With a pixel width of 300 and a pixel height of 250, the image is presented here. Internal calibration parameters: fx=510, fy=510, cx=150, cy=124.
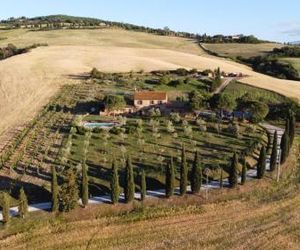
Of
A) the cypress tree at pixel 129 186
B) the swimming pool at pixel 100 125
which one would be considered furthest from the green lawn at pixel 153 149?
A: the cypress tree at pixel 129 186

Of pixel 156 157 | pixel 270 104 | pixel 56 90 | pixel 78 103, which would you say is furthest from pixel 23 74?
pixel 156 157

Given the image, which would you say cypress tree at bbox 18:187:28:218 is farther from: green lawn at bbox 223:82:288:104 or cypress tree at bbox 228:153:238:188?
green lawn at bbox 223:82:288:104

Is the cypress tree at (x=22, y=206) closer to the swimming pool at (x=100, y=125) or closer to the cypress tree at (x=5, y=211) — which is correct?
the cypress tree at (x=5, y=211)

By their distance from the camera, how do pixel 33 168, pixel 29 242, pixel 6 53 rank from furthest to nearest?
pixel 6 53 → pixel 33 168 → pixel 29 242

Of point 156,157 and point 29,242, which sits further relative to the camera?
point 156,157

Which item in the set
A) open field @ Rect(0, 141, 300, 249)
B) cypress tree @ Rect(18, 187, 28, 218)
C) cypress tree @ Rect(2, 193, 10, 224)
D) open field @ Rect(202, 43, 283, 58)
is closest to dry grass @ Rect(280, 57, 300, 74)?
open field @ Rect(202, 43, 283, 58)

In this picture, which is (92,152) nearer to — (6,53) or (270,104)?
(270,104)
